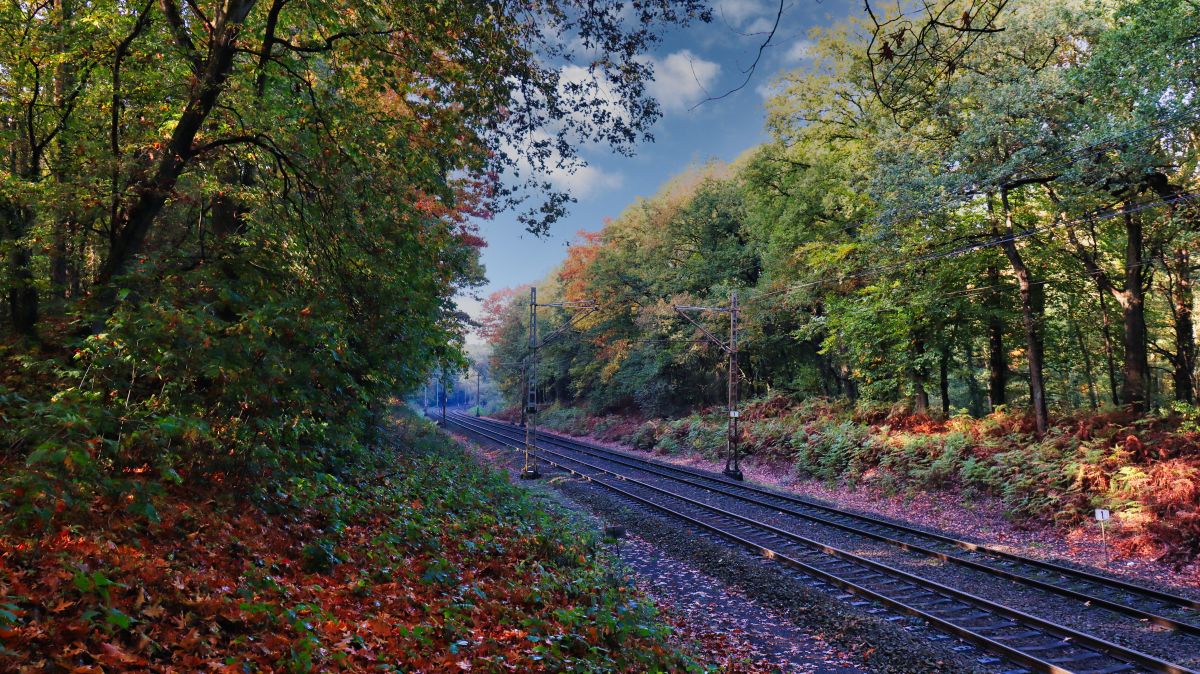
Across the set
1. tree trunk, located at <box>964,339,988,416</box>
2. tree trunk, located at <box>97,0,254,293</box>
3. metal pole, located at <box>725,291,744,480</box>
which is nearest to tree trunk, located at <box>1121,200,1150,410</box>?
tree trunk, located at <box>964,339,988,416</box>

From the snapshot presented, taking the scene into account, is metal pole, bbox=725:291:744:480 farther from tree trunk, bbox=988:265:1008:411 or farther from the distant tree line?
tree trunk, bbox=988:265:1008:411

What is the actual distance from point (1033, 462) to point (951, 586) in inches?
280

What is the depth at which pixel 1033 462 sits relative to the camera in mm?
14023

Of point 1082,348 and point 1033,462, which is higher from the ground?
point 1082,348

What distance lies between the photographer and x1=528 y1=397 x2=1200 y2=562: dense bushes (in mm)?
11172

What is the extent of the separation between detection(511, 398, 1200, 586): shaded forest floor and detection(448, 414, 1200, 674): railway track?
64.8 inches

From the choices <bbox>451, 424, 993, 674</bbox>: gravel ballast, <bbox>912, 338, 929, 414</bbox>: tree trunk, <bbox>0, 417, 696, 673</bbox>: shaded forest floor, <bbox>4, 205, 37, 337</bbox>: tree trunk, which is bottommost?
<bbox>451, 424, 993, 674</bbox>: gravel ballast

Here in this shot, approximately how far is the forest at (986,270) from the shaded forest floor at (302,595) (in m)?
5.14

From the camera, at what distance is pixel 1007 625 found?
767 centimetres

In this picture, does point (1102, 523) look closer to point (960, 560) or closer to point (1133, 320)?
point (960, 560)

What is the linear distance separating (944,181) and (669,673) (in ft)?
50.0

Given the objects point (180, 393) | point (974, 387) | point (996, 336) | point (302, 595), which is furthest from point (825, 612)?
point (974, 387)

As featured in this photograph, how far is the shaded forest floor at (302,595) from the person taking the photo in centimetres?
338

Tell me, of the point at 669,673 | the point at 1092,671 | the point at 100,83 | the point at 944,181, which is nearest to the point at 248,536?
the point at 669,673
